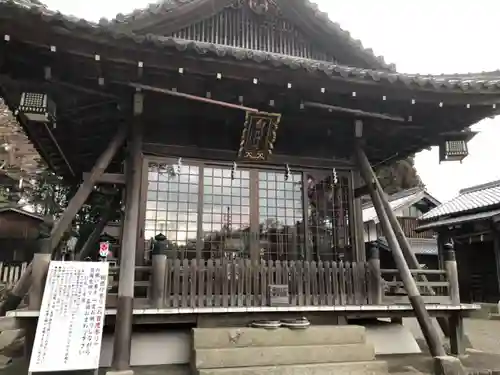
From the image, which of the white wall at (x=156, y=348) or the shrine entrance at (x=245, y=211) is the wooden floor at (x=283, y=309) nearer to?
the white wall at (x=156, y=348)

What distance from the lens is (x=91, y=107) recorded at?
7148 mm

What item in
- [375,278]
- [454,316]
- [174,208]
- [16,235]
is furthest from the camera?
[16,235]

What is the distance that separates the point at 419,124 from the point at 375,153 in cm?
176

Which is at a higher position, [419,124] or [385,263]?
[419,124]

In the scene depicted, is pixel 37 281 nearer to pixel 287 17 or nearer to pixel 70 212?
pixel 70 212

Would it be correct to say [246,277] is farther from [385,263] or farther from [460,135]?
[385,263]

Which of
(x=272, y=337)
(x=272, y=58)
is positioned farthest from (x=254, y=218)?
(x=272, y=58)

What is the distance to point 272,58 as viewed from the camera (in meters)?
5.95

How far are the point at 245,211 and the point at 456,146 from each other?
442 centimetres

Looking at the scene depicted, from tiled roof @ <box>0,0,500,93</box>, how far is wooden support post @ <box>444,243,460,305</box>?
9.58ft

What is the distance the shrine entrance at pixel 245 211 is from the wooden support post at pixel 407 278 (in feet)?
3.63

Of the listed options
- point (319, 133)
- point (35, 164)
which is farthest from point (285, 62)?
point (35, 164)

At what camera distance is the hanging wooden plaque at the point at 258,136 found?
7145 mm

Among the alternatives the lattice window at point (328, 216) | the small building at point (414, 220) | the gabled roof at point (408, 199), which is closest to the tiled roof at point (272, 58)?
the lattice window at point (328, 216)
